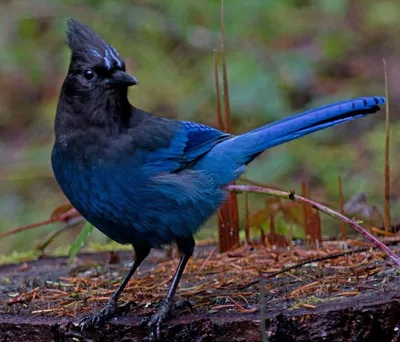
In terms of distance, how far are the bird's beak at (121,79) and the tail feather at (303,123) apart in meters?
0.49

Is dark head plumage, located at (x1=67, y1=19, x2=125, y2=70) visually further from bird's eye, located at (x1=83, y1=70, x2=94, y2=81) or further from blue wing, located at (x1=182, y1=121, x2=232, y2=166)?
blue wing, located at (x1=182, y1=121, x2=232, y2=166)

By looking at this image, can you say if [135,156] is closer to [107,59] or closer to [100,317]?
[107,59]

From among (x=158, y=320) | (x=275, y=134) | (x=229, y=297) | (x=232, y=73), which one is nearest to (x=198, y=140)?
(x=275, y=134)

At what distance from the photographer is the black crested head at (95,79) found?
10.3 ft

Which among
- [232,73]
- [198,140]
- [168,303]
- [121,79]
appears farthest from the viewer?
[232,73]

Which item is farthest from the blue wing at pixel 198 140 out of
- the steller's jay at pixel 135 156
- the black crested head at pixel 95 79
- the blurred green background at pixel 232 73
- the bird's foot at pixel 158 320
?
the blurred green background at pixel 232 73

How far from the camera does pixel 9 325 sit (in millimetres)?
2893

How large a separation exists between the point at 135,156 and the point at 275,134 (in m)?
0.56

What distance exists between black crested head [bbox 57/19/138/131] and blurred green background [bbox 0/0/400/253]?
105 inches

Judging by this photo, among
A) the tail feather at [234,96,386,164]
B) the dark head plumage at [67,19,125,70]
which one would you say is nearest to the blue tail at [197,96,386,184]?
the tail feather at [234,96,386,164]

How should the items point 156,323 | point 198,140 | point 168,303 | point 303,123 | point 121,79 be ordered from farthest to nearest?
point 198,140 < point 303,123 < point 121,79 < point 168,303 < point 156,323

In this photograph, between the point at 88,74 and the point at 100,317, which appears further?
the point at 88,74

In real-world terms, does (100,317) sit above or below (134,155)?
below

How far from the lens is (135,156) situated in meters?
3.13
